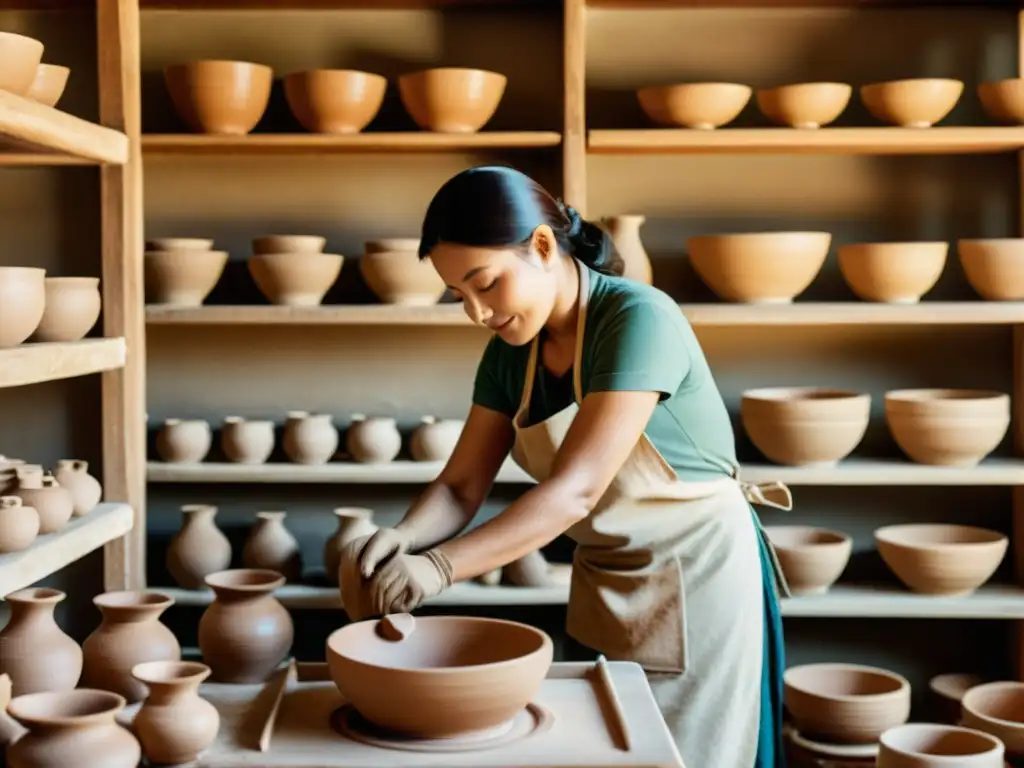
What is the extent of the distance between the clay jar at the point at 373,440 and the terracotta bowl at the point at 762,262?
0.98m

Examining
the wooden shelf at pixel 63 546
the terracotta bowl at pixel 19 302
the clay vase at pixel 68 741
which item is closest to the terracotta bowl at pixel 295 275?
the wooden shelf at pixel 63 546

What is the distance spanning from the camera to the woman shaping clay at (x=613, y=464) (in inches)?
76.5

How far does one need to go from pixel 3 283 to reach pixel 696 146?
5.89 ft

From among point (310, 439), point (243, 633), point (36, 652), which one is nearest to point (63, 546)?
point (36, 652)

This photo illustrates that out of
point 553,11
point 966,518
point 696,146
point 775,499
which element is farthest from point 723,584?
point 553,11

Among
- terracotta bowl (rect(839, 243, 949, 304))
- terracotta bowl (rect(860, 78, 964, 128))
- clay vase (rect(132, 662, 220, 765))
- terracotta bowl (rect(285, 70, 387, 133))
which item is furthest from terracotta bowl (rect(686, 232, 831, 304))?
clay vase (rect(132, 662, 220, 765))

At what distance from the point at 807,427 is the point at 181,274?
1.73 m

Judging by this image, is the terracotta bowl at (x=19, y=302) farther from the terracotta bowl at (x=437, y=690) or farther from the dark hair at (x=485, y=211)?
the terracotta bowl at (x=437, y=690)

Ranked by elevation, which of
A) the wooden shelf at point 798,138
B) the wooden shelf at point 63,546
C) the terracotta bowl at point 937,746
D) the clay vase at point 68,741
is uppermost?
the wooden shelf at point 798,138

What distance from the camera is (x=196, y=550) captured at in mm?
3410

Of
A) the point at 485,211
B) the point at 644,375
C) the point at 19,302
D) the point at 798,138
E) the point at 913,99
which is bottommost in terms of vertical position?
the point at 644,375

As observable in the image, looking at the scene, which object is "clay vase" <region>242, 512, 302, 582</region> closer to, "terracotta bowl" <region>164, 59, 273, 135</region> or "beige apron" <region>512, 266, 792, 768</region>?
"terracotta bowl" <region>164, 59, 273, 135</region>

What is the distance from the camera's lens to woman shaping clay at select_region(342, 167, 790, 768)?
194cm

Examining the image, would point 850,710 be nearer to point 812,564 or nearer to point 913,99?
point 812,564
